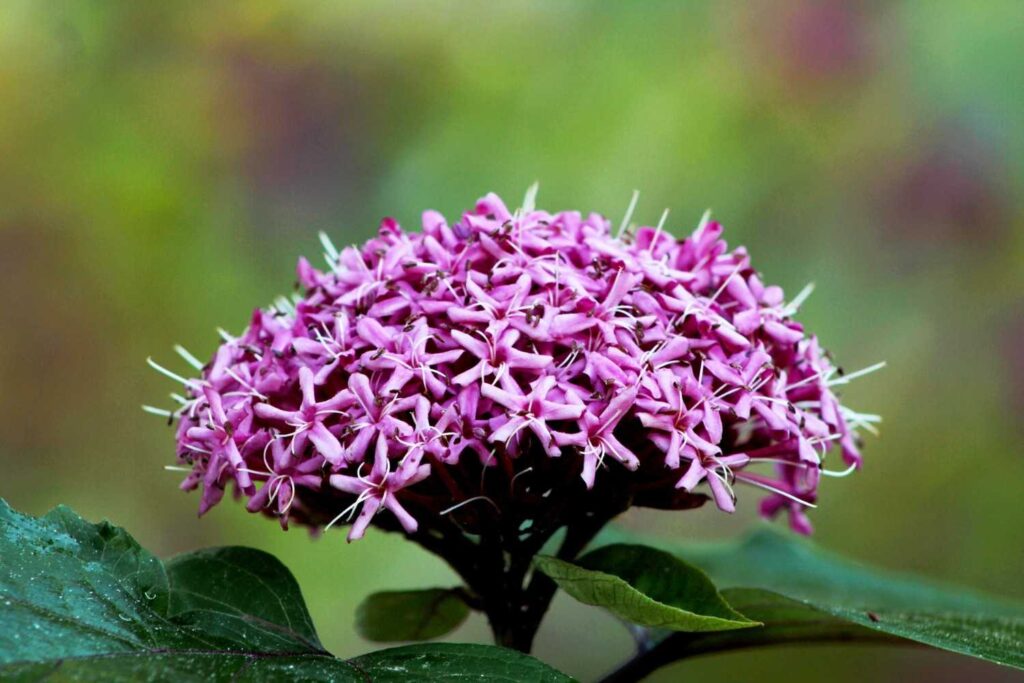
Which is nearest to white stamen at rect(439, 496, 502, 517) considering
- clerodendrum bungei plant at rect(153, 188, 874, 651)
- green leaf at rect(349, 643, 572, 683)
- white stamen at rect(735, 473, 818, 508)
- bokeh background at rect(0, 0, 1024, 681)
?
clerodendrum bungei plant at rect(153, 188, 874, 651)

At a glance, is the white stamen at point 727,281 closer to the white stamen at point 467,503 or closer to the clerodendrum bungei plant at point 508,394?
the clerodendrum bungei plant at point 508,394

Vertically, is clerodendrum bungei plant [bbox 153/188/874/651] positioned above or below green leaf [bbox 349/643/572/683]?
above

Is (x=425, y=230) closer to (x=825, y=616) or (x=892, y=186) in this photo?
(x=825, y=616)

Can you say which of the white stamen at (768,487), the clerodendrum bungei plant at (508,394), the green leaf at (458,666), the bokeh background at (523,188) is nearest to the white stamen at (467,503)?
the clerodendrum bungei plant at (508,394)

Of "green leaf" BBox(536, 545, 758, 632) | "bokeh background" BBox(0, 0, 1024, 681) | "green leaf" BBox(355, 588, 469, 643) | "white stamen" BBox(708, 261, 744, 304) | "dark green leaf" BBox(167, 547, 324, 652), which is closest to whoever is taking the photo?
"green leaf" BBox(536, 545, 758, 632)

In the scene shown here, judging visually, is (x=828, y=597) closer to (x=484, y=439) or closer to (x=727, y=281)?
(x=727, y=281)

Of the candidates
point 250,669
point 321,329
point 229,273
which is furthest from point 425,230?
point 229,273

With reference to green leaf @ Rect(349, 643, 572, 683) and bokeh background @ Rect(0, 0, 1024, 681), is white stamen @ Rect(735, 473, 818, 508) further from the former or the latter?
bokeh background @ Rect(0, 0, 1024, 681)
